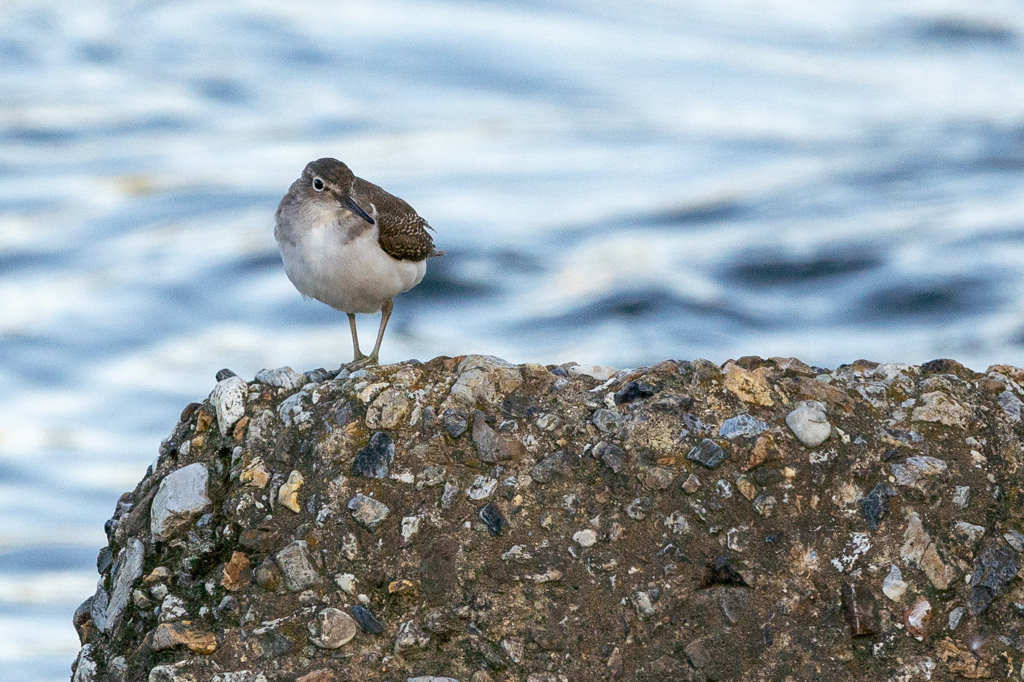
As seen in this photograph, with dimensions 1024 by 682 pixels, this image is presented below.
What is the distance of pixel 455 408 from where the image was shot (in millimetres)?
5016

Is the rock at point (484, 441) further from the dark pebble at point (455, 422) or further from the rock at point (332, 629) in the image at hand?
the rock at point (332, 629)

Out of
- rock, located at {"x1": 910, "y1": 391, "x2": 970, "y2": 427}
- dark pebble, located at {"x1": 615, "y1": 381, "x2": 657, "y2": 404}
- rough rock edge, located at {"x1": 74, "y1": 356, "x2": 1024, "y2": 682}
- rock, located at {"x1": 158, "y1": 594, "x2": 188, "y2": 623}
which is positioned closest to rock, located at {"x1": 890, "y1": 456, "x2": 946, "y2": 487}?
rough rock edge, located at {"x1": 74, "y1": 356, "x2": 1024, "y2": 682}

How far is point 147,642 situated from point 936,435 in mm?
3077

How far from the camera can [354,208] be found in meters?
7.39

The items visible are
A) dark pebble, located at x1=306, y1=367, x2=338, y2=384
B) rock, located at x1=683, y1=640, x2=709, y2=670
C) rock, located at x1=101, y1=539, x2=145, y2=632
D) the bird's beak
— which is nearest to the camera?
rock, located at x1=683, y1=640, x2=709, y2=670

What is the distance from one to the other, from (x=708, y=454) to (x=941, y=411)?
37.1 inches

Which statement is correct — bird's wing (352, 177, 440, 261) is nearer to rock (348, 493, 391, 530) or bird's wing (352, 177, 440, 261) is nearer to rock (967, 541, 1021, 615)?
rock (348, 493, 391, 530)

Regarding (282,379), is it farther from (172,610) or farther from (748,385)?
(748,385)

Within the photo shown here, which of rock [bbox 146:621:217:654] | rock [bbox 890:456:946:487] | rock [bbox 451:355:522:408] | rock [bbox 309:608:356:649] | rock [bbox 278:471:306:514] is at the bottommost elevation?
rock [bbox 309:608:356:649]

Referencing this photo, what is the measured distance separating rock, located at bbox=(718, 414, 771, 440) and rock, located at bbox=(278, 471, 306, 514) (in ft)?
5.41

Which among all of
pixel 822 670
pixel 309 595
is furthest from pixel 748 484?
pixel 309 595

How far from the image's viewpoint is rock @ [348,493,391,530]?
4.75 meters

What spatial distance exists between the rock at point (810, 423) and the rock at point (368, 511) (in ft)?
5.21

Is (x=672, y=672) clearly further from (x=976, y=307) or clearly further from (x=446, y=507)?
(x=976, y=307)
